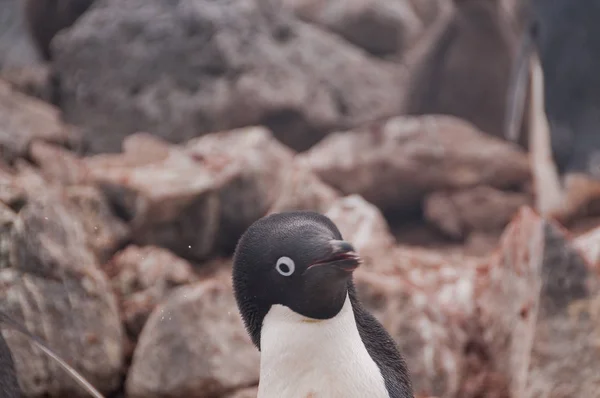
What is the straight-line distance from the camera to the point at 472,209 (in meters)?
3.21

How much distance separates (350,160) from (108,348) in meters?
1.74

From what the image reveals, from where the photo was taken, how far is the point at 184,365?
1714 mm

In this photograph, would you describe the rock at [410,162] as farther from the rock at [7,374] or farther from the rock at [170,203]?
the rock at [7,374]

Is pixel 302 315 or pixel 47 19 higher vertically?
pixel 302 315

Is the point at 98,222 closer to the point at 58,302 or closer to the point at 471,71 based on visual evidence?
the point at 58,302

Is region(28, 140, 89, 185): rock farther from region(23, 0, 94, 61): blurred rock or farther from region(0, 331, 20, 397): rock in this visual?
region(23, 0, 94, 61): blurred rock

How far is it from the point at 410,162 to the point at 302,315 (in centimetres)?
222

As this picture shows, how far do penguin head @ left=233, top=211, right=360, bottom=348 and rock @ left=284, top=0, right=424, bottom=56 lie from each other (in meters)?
3.69

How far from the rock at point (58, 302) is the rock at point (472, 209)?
1815mm

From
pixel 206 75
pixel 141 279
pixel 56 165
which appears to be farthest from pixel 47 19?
pixel 141 279

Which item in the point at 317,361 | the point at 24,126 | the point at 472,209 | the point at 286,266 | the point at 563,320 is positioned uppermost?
the point at 286,266

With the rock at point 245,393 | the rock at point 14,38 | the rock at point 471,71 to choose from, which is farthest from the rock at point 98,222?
the rock at point 471,71

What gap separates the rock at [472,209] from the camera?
125 inches

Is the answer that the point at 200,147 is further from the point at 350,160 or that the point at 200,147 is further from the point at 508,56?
the point at 508,56
